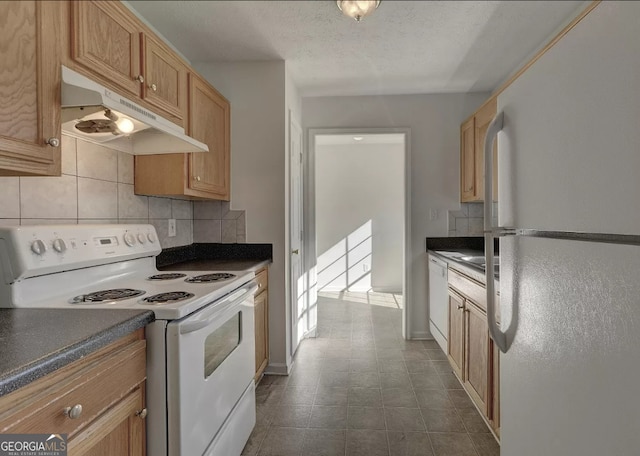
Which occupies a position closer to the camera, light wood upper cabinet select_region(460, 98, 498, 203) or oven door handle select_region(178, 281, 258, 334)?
oven door handle select_region(178, 281, 258, 334)

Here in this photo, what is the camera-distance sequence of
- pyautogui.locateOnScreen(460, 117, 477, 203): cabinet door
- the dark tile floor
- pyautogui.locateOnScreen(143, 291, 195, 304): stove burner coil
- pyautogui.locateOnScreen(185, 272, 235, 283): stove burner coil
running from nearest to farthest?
pyautogui.locateOnScreen(143, 291, 195, 304): stove burner coil < pyautogui.locateOnScreen(185, 272, 235, 283): stove burner coil < the dark tile floor < pyautogui.locateOnScreen(460, 117, 477, 203): cabinet door

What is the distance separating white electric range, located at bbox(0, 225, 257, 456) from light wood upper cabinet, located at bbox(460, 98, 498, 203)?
2.07 m

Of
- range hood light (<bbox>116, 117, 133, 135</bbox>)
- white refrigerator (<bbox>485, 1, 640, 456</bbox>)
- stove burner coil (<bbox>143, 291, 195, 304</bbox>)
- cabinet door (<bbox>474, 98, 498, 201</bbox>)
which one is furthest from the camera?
cabinet door (<bbox>474, 98, 498, 201</bbox>)

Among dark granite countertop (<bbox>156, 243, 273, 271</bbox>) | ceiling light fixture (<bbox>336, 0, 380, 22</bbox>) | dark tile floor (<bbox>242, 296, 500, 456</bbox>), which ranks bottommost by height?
dark tile floor (<bbox>242, 296, 500, 456</bbox>)

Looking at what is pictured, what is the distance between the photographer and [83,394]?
826 mm

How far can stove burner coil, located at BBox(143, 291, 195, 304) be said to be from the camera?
4.04 ft

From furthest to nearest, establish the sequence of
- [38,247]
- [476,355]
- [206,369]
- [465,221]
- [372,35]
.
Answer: [465,221] < [372,35] < [476,355] < [206,369] < [38,247]

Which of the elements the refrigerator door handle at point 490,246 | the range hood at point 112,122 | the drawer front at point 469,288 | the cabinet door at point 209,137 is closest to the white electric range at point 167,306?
the range hood at point 112,122

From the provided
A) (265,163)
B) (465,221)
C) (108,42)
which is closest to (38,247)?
(108,42)

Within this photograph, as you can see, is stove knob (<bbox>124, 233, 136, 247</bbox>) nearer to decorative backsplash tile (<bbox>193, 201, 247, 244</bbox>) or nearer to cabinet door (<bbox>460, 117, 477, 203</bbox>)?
decorative backsplash tile (<bbox>193, 201, 247, 244</bbox>)

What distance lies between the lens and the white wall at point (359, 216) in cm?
573

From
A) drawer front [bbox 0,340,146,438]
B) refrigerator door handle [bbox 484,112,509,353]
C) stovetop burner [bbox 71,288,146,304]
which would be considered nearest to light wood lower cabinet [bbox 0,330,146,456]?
drawer front [bbox 0,340,146,438]

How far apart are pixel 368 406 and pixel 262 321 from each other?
881mm

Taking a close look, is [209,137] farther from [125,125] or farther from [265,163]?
[125,125]
